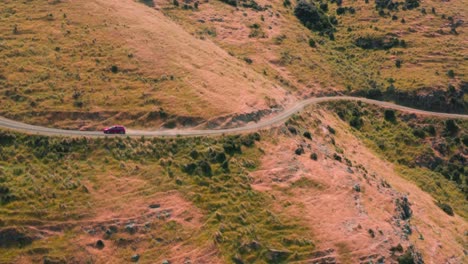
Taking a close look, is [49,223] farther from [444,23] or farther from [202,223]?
[444,23]

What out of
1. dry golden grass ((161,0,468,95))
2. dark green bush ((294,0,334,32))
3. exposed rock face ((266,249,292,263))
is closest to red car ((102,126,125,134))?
exposed rock face ((266,249,292,263))

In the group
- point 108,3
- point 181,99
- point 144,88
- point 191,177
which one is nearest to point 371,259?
point 191,177

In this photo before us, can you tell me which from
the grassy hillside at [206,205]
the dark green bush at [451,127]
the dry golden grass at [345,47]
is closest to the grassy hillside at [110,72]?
the grassy hillside at [206,205]

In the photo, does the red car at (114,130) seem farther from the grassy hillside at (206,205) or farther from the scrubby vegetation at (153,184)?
the scrubby vegetation at (153,184)

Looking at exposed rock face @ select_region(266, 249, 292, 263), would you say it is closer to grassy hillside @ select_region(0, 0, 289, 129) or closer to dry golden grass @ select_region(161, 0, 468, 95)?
grassy hillside @ select_region(0, 0, 289, 129)

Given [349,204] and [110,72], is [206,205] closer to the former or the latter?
[349,204]
